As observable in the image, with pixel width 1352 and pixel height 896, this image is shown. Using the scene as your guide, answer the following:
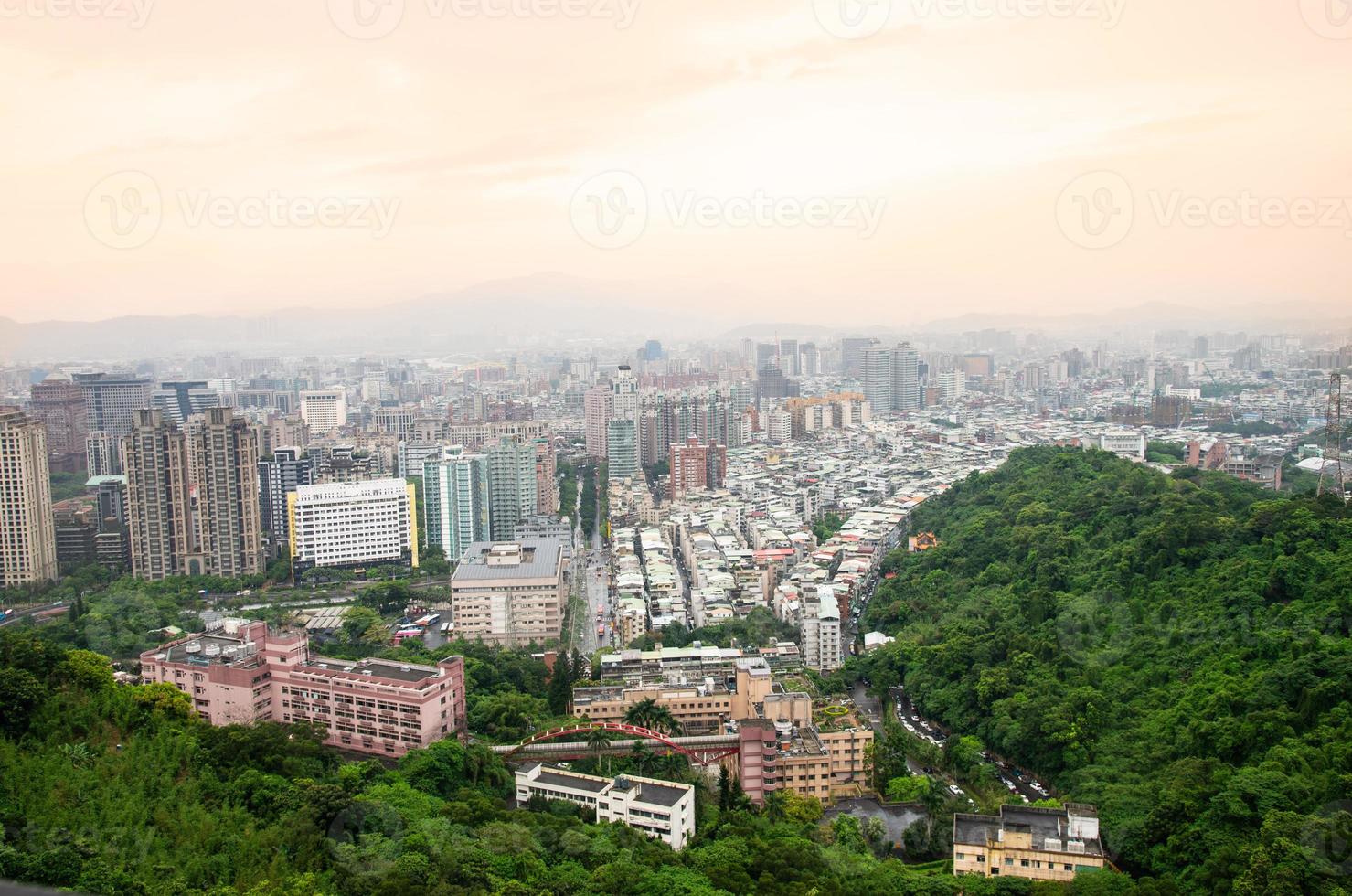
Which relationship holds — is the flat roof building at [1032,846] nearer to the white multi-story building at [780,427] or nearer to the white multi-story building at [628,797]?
the white multi-story building at [628,797]

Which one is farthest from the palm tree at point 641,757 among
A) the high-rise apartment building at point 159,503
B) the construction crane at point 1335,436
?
the high-rise apartment building at point 159,503

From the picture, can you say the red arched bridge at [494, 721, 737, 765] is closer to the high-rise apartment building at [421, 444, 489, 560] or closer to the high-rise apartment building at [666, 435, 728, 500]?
the high-rise apartment building at [421, 444, 489, 560]

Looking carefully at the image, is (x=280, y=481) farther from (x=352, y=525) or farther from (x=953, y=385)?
(x=953, y=385)

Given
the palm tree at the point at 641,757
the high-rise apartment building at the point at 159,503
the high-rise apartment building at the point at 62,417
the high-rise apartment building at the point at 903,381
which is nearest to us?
the palm tree at the point at 641,757

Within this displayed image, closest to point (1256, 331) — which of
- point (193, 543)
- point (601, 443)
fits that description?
point (601, 443)

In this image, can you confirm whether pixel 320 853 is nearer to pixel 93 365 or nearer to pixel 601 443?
pixel 601 443

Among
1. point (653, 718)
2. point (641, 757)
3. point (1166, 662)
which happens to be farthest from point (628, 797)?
point (1166, 662)
